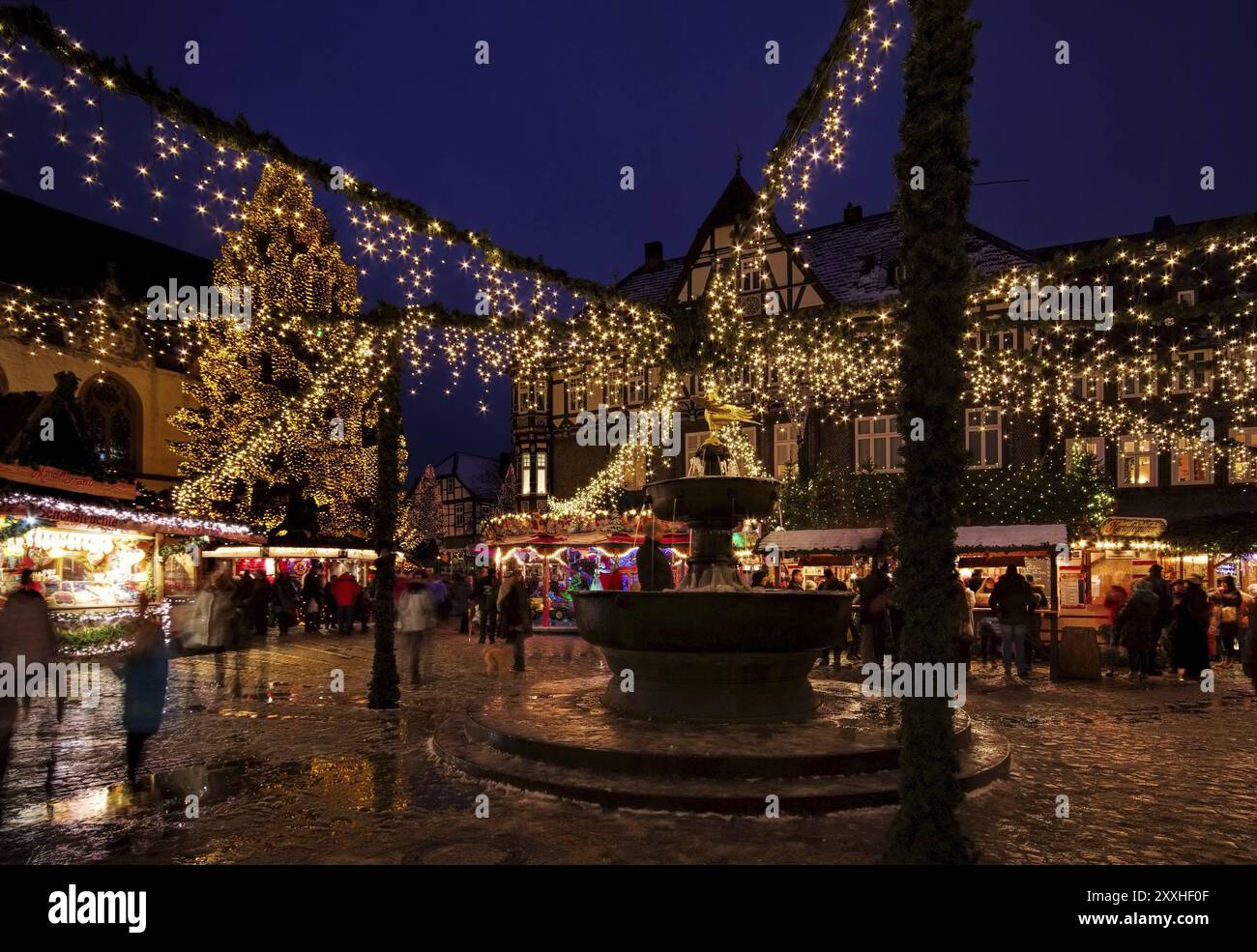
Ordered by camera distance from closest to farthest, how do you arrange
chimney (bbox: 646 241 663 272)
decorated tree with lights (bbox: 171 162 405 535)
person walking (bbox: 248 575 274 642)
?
person walking (bbox: 248 575 274 642), decorated tree with lights (bbox: 171 162 405 535), chimney (bbox: 646 241 663 272)

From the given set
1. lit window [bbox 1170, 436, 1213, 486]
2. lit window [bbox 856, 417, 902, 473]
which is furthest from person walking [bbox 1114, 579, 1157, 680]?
lit window [bbox 856, 417, 902, 473]

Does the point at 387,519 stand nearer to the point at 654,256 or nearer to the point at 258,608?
the point at 258,608

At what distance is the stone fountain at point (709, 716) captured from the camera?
22.1 feet

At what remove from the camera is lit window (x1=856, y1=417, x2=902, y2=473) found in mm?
32625

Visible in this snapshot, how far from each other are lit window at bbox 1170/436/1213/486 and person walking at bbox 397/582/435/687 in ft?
87.1

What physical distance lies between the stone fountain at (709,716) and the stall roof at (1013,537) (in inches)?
429

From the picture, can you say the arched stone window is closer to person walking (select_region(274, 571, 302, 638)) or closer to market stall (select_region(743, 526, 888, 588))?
person walking (select_region(274, 571, 302, 638))

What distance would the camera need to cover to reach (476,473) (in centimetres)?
7362

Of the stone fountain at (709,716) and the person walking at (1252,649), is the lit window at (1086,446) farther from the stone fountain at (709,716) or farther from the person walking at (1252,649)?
the stone fountain at (709,716)

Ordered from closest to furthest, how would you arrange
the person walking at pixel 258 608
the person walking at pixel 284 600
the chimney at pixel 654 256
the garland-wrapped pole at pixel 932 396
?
the garland-wrapped pole at pixel 932 396, the person walking at pixel 258 608, the person walking at pixel 284 600, the chimney at pixel 654 256

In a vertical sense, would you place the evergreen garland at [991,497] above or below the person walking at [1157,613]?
above

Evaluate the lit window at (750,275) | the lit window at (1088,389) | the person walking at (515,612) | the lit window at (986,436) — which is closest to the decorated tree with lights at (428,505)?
the lit window at (750,275)

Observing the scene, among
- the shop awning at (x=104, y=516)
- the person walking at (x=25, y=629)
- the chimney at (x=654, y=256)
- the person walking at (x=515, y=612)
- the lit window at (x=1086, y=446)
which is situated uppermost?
the chimney at (x=654, y=256)
